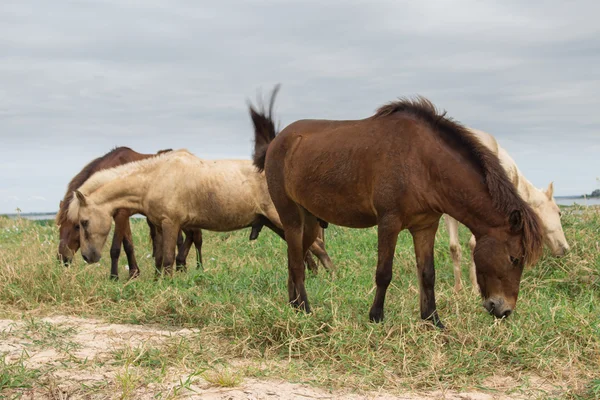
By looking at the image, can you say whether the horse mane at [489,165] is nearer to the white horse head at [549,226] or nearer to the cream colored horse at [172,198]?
the cream colored horse at [172,198]

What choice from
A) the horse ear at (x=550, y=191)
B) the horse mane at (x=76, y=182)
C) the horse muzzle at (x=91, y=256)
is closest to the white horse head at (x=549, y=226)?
the horse ear at (x=550, y=191)

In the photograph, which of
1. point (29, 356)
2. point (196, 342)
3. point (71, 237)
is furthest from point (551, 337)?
point (71, 237)

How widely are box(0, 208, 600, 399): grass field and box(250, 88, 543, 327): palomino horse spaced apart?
1.35 feet

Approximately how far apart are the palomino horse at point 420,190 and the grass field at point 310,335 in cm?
41

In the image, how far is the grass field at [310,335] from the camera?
15.3 feet

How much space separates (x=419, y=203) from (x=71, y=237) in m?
6.42

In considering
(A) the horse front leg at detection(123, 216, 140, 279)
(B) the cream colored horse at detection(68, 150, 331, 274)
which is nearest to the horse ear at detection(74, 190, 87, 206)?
(B) the cream colored horse at detection(68, 150, 331, 274)

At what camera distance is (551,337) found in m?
5.48

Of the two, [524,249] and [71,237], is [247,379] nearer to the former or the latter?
[524,249]

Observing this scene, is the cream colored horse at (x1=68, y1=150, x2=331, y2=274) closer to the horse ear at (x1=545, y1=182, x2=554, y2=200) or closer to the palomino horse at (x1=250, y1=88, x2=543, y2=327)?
the palomino horse at (x1=250, y1=88, x2=543, y2=327)

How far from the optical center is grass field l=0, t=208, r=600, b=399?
4.67m

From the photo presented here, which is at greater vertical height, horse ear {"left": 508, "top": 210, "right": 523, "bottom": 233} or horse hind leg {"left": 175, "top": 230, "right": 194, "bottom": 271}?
horse ear {"left": 508, "top": 210, "right": 523, "bottom": 233}

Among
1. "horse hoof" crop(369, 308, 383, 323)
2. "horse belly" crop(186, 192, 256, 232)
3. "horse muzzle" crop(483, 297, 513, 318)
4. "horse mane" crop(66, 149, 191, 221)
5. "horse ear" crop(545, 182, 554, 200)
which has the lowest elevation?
"horse hoof" crop(369, 308, 383, 323)

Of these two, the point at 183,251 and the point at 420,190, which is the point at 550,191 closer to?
the point at 420,190
